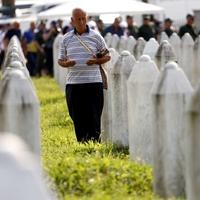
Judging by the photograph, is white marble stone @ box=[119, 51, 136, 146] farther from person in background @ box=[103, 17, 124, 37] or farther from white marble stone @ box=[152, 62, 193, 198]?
person in background @ box=[103, 17, 124, 37]

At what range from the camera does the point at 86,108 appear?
1270cm

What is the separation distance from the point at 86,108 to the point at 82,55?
26.9 inches

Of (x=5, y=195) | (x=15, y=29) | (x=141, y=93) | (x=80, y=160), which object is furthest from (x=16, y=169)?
(x=15, y=29)

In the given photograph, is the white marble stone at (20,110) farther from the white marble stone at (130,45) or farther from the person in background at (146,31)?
the person in background at (146,31)

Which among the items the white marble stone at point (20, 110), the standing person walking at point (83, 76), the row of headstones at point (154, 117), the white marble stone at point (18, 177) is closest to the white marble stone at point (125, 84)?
the row of headstones at point (154, 117)

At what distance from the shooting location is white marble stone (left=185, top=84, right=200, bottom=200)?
7.15 m

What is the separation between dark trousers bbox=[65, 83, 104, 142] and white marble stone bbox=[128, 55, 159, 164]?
2.33 metres

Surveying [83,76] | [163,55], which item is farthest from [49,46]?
[83,76]

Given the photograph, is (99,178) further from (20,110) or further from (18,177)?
(18,177)

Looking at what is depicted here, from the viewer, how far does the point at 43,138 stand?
13.9 meters

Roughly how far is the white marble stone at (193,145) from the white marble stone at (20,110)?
131 cm

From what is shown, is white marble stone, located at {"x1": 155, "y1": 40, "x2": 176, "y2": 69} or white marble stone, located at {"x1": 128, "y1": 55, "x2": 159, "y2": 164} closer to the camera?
white marble stone, located at {"x1": 128, "y1": 55, "x2": 159, "y2": 164}

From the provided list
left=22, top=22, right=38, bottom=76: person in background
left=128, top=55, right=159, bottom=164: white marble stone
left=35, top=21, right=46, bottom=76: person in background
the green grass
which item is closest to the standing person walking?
the green grass

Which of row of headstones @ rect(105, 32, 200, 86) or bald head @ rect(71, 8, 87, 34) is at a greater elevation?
bald head @ rect(71, 8, 87, 34)
